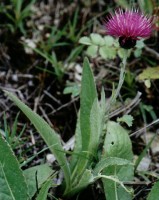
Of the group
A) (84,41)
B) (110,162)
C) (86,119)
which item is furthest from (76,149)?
(84,41)

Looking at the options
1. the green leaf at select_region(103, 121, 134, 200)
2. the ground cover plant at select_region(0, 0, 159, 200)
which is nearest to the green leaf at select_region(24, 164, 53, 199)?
the ground cover plant at select_region(0, 0, 159, 200)

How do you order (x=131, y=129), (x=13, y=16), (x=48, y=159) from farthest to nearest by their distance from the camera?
1. (x=13, y=16)
2. (x=131, y=129)
3. (x=48, y=159)

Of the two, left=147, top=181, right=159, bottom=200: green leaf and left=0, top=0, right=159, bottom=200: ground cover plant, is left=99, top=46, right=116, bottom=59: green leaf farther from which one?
left=147, top=181, right=159, bottom=200: green leaf

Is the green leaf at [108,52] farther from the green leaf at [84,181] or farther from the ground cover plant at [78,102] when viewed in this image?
the green leaf at [84,181]

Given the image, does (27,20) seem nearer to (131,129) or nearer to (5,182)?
(131,129)

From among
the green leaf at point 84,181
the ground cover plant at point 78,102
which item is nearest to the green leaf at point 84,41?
the ground cover plant at point 78,102

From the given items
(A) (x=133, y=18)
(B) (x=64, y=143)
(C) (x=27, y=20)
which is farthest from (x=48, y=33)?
(A) (x=133, y=18)
